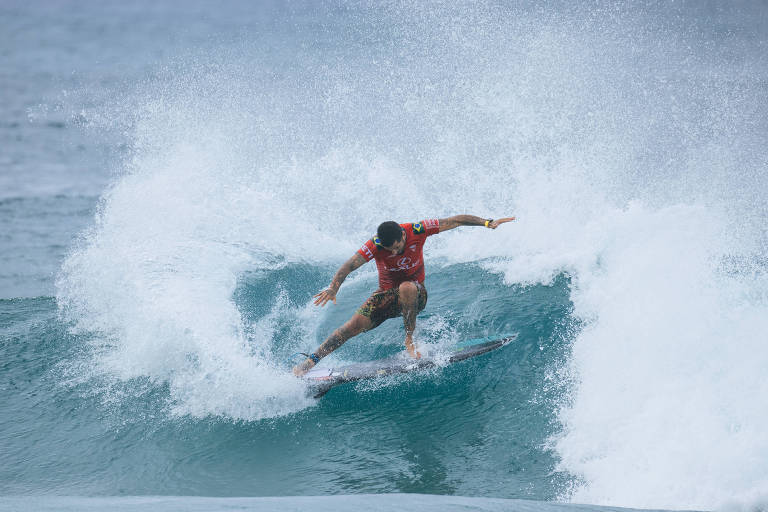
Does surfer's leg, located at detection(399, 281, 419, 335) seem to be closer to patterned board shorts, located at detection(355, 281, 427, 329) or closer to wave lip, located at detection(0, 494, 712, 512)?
patterned board shorts, located at detection(355, 281, 427, 329)

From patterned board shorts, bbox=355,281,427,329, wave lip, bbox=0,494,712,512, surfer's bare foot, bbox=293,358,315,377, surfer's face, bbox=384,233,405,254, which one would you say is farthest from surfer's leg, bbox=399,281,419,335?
wave lip, bbox=0,494,712,512

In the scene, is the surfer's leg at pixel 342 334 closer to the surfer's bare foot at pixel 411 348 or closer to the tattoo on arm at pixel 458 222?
the surfer's bare foot at pixel 411 348

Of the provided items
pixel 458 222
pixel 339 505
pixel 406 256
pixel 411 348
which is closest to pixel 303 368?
pixel 411 348

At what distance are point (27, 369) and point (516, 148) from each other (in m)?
9.95

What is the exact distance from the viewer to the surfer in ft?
22.1

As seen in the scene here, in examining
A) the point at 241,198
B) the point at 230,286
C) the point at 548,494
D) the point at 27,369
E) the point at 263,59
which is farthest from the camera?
the point at 263,59

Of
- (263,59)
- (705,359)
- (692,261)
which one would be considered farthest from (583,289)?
(263,59)

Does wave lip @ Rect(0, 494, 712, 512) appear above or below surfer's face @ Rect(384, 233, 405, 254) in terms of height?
below

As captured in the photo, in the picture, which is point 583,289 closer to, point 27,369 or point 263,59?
point 27,369

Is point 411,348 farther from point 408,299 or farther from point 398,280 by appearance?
point 398,280

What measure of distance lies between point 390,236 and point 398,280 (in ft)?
2.67

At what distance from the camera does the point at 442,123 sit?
51.0 feet

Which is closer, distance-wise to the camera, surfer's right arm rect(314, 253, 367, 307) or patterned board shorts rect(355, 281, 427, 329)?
surfer's right arm rect(314, 253, 367, 307)

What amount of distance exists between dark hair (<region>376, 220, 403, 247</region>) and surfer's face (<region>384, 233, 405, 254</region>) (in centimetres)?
4
